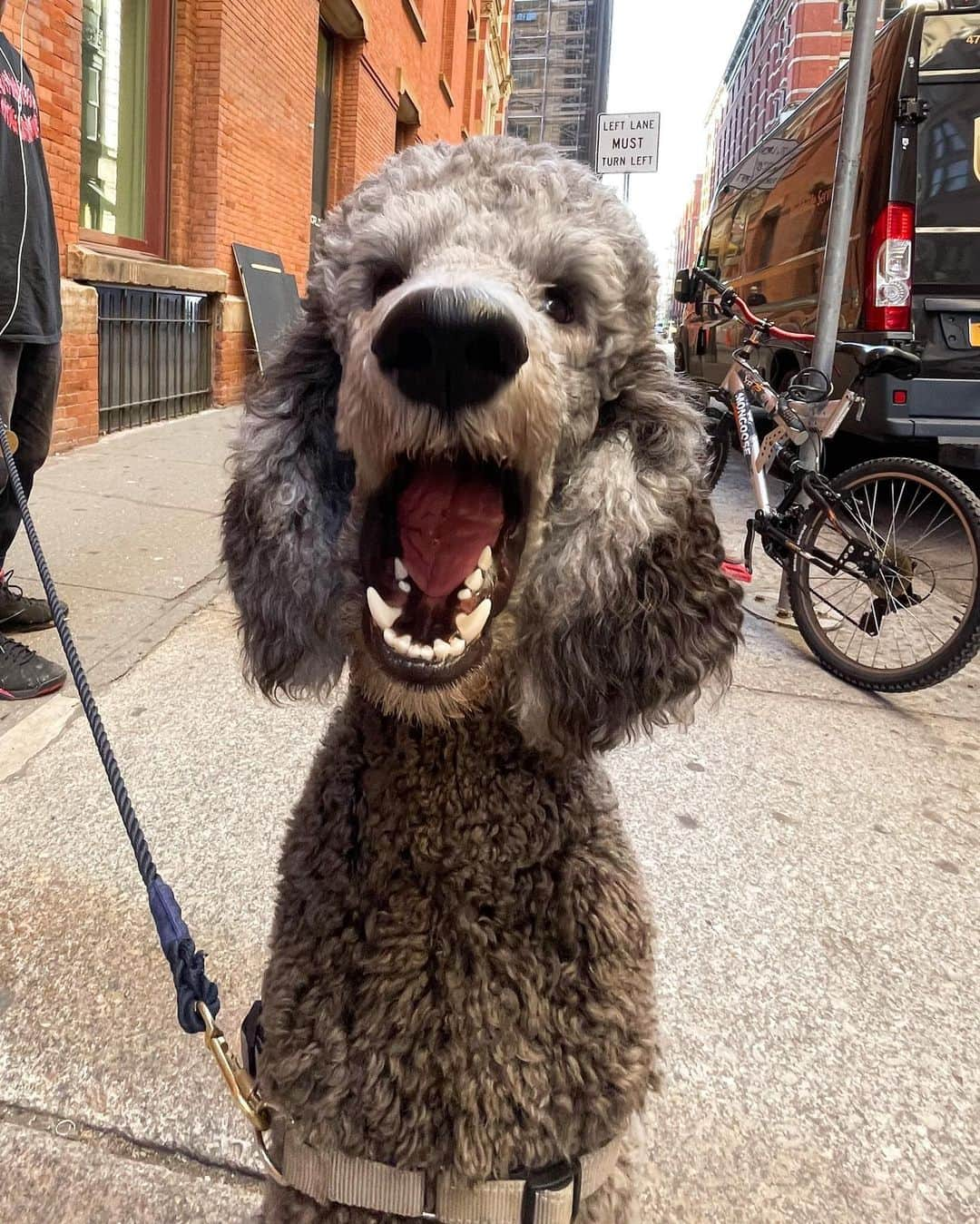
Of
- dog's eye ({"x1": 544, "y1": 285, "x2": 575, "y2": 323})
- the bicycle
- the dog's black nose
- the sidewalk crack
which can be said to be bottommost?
the sidewalk crack

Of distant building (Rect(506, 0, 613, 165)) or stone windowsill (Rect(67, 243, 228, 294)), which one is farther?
distant building (Rect(506, 0, 613, 165))

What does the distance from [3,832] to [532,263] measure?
6.80ft

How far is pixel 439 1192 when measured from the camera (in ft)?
3.44

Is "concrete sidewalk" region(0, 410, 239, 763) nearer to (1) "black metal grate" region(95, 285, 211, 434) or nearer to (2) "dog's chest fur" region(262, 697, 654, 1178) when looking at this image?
(1) "black metal grate" region(95, 285, 211, 434)

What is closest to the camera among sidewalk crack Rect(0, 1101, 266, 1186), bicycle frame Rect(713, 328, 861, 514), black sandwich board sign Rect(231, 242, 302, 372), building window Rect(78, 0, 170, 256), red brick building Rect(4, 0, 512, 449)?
sidewalk crack Rect(0, 1101, 266, 1186)

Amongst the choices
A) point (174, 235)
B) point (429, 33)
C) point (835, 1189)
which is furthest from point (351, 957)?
point (429, 33)

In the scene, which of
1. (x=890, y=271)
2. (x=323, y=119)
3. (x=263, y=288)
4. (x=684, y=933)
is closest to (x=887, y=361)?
(x=890, y=271)

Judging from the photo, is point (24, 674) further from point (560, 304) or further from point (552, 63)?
point (552, 63)

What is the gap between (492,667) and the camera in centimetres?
108

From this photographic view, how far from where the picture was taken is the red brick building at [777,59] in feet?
166

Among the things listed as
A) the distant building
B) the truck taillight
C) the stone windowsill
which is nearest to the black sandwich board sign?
the stone windowsill

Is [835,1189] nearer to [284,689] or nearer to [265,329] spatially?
[284,689]

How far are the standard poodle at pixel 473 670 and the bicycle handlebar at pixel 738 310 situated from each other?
3.58m

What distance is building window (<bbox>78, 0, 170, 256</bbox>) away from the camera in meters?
6.83
